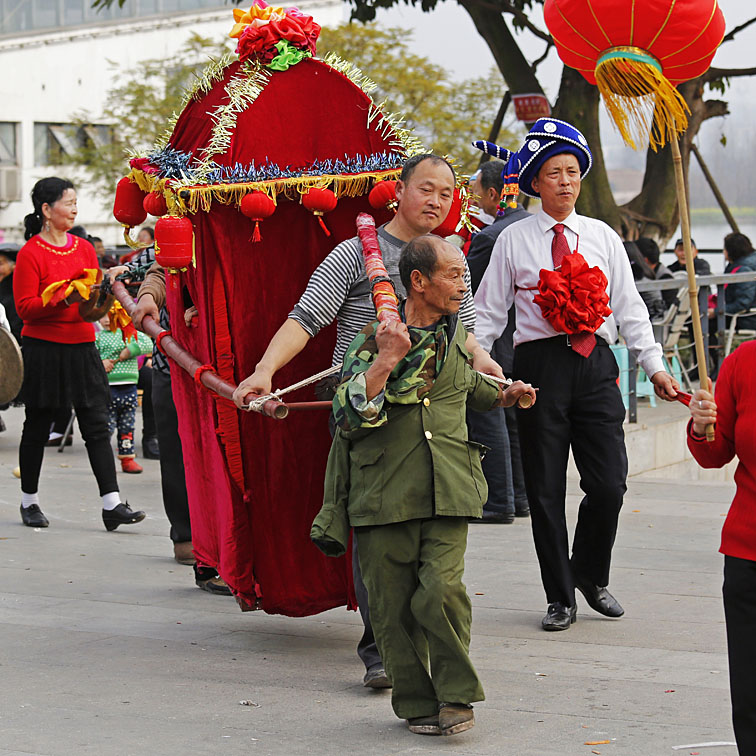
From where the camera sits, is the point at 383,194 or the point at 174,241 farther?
the point at 383,194

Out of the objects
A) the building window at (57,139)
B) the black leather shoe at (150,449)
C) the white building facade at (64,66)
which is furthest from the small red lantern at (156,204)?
the building window at (57,139)

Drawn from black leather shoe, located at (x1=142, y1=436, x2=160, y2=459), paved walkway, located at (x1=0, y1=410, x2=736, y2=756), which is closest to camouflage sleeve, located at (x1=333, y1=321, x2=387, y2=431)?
paved walkway, located at (x1=0, y1=410, x2=736, y2=756)

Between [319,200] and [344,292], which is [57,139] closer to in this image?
[319,200]

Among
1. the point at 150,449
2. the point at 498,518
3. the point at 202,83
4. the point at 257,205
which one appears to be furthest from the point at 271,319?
the point at 150,449

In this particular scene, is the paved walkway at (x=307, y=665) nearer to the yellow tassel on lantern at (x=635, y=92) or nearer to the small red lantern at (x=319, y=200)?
the small red lantern at (x=319, y=200)

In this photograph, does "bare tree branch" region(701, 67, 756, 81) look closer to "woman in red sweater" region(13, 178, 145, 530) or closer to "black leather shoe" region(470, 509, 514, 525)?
"black leather shoe" region(470, 509, 514, 525)

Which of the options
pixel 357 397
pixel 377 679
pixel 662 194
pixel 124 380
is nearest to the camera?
pixel 357 397

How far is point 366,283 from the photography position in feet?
15.1

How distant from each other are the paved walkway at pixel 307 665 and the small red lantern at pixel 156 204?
176 centimetres

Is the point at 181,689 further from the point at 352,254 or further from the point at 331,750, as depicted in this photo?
the point at 352,254

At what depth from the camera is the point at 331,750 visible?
3.96 metres

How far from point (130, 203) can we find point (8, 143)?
4105cm

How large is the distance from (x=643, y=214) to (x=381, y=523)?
12.1 metres

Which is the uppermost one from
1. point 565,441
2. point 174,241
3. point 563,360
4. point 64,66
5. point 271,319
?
point 64,66
